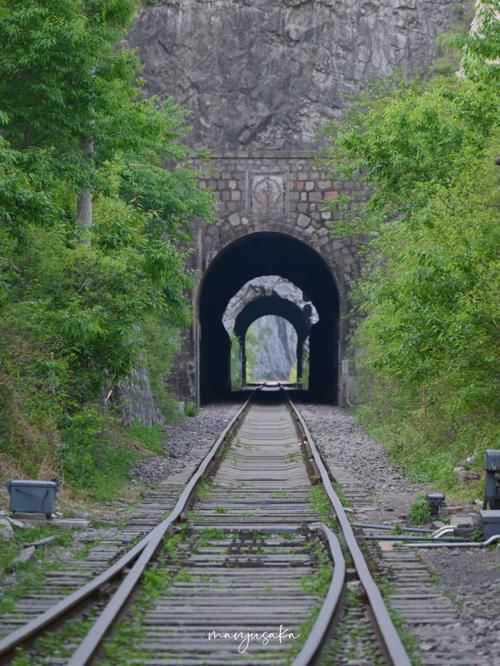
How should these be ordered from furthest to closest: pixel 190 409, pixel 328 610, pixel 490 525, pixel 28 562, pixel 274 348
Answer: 1. pixel 274 348
2. pixel 190 409
3. pixel 490 525
4. pixel 28 562
5. pixel 328 610

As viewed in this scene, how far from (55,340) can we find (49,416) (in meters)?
1.15

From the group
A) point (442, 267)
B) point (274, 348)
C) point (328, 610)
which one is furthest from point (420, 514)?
point (274, 348)

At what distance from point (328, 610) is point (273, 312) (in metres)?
57.1

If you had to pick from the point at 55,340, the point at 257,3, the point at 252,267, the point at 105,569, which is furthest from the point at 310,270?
the point at 105,569

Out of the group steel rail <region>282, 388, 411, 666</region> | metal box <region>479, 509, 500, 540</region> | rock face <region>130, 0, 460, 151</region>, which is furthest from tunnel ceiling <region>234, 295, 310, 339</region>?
metal box <region>479, 509, 500, 540</region>

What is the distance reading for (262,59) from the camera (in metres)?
26.7

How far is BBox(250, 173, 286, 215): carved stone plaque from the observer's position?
26.6 meters

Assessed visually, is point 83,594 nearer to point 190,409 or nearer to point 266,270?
point 190,409

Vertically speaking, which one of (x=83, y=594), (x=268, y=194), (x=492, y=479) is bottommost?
(x=83, y=594)

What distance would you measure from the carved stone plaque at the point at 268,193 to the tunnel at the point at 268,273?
194 centimetres

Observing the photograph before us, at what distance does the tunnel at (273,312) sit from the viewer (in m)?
57.7

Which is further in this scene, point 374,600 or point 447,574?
point 447,574

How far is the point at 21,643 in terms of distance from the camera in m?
4.84

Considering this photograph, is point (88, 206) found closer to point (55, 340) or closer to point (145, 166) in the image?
point (55, 340)
